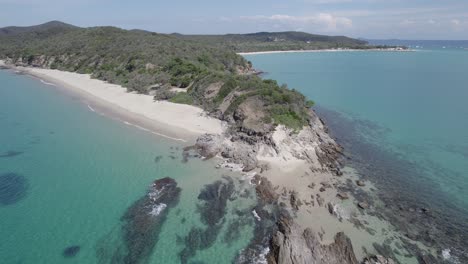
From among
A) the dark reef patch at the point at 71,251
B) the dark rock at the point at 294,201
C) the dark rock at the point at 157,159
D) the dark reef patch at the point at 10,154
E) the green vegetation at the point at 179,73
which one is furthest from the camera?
the green vegetation at the point at 179,73

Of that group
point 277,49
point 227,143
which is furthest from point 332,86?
point 277,49

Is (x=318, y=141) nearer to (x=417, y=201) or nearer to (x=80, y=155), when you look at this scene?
(x=417, y=201)

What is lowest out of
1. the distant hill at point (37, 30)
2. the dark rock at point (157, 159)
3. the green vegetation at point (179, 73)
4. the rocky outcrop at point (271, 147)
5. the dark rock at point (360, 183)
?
the dark rock at point (360, 183)

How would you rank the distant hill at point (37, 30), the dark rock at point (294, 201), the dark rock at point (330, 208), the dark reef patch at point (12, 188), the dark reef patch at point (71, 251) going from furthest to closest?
the distant hill at point (37, 30), the dark reef patch at point (12, 188), the dark rock at point (294, 201), the dark rock at point (330, 208), the dark reef patch at point (71, 251)

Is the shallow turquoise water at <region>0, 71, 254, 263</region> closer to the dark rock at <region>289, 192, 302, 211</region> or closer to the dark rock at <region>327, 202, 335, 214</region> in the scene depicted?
the dark rock at <region>289, 192, 302, 211</region>

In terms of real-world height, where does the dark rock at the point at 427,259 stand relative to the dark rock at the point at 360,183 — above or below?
below

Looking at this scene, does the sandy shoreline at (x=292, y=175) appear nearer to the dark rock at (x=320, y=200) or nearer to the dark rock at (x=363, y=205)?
the dark rock at (x=320, y=200)

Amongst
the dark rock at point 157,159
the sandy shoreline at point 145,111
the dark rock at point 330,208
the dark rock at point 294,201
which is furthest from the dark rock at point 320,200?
the dark rock at point 157,159

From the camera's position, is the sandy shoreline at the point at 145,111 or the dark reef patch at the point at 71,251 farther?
the sandy shoreline at the point at 145,111
